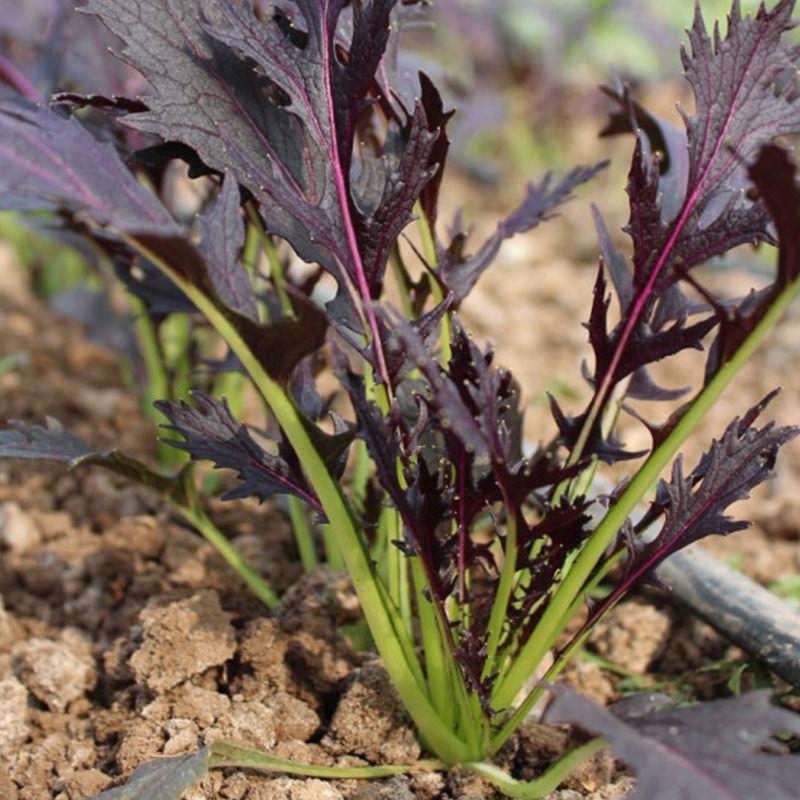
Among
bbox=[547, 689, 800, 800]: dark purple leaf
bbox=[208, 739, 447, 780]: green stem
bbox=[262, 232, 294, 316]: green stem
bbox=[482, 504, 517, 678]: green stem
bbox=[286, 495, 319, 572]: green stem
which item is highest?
bbox=[262, 232, 294, 316]: green stem

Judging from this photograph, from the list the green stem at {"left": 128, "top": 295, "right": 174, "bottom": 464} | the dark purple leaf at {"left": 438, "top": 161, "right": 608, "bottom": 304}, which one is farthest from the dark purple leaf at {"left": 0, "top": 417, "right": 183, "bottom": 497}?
the green stem at {"left": 128, "top": 295, "right": 174, "bottom": 464}

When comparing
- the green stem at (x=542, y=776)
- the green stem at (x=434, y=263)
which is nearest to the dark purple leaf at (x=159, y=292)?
the green stem at (x=434, y=263)

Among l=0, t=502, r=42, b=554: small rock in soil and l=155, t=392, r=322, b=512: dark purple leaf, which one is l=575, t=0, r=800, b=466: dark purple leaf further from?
l=0, t=502, r=42, b=554: small rock in soil

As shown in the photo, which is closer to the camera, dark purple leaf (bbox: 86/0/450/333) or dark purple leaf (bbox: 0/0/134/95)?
dark purple leaf (bbox: 86/0/450/333)

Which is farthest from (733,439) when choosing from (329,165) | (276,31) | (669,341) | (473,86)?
(473,86)

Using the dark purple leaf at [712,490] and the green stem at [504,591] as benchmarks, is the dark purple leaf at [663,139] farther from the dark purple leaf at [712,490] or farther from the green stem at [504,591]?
the green stem at [504,591]

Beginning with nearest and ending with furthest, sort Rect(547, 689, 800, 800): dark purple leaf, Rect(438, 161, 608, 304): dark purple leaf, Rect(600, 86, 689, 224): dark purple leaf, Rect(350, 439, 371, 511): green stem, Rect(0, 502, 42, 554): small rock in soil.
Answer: Rect(547, 689, 800, 800): dark purple leaf < Rect(438, 161, 608, 304): dark purple leaf < Rect(600, 86, 689, 224): dark purple leaf < Rect(350, 439, 371, 511): green stem < Rect(0, 502, 42, 554): small rock in soil

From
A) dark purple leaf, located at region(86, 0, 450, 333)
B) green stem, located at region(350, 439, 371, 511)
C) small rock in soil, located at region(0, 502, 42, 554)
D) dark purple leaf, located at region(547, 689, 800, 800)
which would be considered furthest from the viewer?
small rock in soil, located at region(0, 502, 42, 554)
